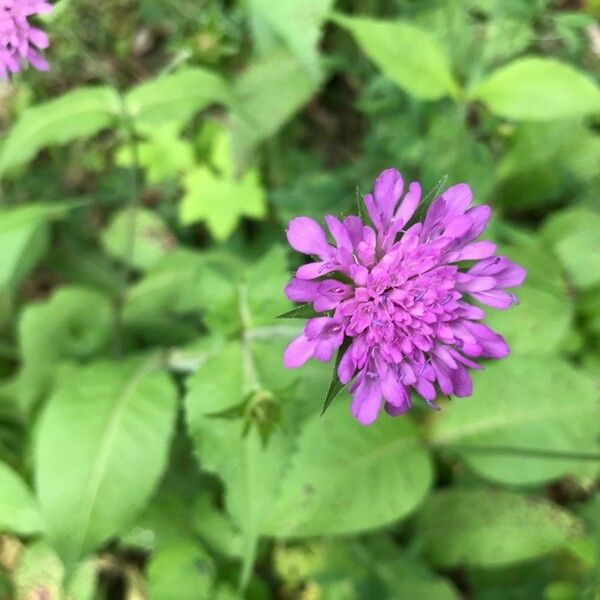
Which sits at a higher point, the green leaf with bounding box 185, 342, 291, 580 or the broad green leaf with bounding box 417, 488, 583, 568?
the green leaf with bounding box 185, 342, 291, 580

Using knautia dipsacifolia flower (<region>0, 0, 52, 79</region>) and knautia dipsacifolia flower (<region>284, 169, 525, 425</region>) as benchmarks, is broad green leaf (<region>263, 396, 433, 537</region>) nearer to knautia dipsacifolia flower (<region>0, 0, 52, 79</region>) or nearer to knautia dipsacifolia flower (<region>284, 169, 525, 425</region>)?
knautia dipsacifolia flower (<region>284, 169, 525, 425</region>)

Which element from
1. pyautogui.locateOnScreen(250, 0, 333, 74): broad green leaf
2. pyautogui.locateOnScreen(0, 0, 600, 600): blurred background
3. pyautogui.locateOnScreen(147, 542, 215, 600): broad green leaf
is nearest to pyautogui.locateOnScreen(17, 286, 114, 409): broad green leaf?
pyautogui.locateOnScreen(0, 0, 600, 600): blurred background

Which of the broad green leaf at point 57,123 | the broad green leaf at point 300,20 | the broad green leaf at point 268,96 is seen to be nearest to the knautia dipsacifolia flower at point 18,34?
the broad green leaf at point 57,123

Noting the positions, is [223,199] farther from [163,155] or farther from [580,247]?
[580,247]

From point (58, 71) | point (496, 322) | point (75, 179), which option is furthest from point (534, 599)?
point (58, 71)

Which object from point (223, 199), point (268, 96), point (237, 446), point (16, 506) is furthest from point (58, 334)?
point (268, 96)

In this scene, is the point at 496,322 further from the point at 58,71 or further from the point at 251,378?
the point at 58,71

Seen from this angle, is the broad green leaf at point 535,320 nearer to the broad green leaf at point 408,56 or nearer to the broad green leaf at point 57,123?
the broad green leaf at point 408,56
